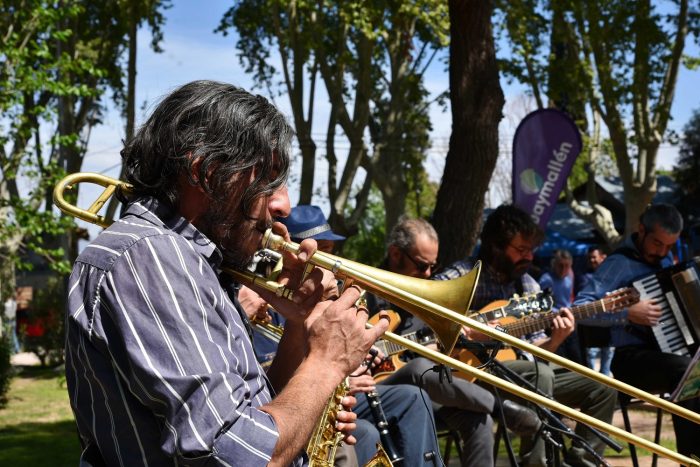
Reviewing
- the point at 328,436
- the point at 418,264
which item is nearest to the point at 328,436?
the point at 328,436

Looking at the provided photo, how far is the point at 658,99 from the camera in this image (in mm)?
18297

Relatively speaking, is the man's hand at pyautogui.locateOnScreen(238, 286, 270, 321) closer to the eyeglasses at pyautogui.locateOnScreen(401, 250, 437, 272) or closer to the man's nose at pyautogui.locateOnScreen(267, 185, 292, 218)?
the man's nose at pyautogui.locateOnScreen(267, 185, 292, 218)

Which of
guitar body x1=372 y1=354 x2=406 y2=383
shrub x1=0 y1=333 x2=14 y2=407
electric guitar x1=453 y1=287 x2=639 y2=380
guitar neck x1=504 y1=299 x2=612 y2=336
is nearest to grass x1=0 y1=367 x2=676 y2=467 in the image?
shrub x1=0 y1=333 x2=14 y2=407

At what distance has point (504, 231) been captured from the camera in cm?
606

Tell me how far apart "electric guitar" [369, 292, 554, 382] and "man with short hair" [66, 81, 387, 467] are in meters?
2.78

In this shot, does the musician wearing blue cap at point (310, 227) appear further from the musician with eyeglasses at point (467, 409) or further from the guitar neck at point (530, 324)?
the guitar neck at point (530, 324)

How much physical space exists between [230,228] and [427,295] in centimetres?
82

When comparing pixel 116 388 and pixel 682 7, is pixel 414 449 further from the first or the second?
pixel 682 7

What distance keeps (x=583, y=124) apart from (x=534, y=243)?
15.2m

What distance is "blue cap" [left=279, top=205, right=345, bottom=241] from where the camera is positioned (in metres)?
5.43

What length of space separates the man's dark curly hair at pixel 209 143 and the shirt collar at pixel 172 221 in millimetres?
32

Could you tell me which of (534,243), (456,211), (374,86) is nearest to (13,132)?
(456,211)

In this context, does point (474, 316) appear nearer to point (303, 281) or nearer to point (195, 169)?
point (303, 281)

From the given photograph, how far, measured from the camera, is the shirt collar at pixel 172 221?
2211mm
